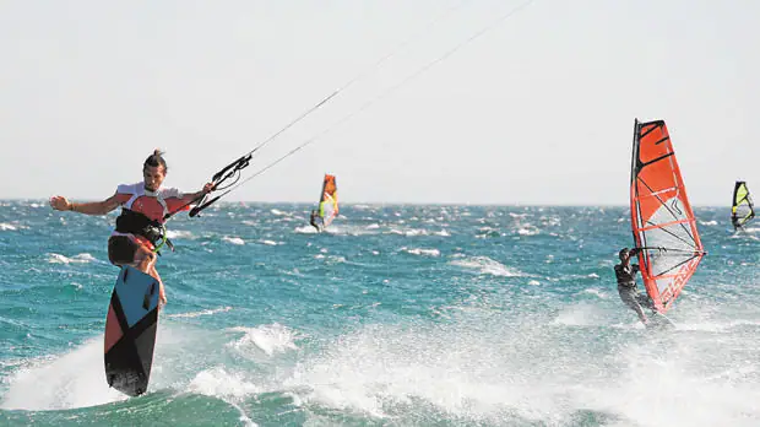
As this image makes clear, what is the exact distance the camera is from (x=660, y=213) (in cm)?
1123

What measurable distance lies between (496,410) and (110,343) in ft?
13.7

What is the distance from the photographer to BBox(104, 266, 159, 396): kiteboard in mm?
6016

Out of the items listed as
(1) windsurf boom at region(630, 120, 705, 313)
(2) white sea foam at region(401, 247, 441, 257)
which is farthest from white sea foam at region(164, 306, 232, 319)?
(2) white sea foam at region(401, 247, 441, 257)

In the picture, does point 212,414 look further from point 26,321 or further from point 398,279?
A: point 398,279

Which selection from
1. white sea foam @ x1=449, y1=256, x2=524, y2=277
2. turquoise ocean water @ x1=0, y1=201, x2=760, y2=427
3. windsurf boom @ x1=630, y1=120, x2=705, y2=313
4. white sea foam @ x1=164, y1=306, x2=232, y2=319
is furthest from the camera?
white sea foam @ x1=449, y1=256, x2=524, y2=277

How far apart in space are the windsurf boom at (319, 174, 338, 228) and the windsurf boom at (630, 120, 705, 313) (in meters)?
30.0

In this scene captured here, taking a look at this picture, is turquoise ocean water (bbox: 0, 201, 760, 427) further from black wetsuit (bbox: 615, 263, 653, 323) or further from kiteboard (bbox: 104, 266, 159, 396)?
kiteboard (bbox: 104, 266, 159, 396)

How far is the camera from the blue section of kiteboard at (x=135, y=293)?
5996mm

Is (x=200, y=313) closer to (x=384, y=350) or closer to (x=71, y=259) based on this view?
(x=384, y=350)

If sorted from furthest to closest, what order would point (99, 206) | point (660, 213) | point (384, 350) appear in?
point (660, 213) < point (384, 350) < point (99, 206)

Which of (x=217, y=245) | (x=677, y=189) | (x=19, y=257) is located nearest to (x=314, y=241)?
(x=217, y=245)

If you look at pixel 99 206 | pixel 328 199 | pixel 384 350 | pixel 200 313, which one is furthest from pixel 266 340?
pixel 328 199

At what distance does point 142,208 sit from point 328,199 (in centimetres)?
3644

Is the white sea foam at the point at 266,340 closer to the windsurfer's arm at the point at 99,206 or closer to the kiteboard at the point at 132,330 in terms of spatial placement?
the kiteboard at the point at 132,330
